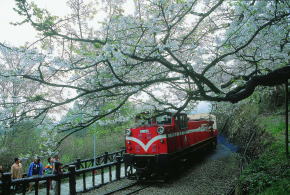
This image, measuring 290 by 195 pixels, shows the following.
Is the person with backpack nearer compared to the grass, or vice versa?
the grass

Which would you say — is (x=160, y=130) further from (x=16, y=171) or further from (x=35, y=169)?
(x=16, y=171)

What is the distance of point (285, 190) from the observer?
4.91 metres

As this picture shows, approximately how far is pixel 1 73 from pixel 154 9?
119 inches

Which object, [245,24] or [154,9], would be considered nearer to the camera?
[245,24]

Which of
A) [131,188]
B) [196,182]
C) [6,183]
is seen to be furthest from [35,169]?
[196,182]

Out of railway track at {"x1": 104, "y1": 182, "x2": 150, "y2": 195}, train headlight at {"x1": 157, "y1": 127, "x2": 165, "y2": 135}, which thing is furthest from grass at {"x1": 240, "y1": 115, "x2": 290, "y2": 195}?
railway track at {"x1": 104, "y1": 182, "x2": 150, "y2": 195}

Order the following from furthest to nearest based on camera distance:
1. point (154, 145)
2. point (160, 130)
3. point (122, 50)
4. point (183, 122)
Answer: point (183, 122) < point (154, 145) < point (160, 130) < point (122, 50)

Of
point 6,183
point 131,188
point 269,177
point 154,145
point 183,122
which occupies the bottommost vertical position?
point 131,188

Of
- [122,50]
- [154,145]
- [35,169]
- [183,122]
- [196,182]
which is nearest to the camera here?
[122,50]

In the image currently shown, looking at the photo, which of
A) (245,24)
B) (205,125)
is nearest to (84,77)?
(245,24)

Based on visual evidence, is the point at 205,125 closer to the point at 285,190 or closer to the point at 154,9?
the point at 285,190

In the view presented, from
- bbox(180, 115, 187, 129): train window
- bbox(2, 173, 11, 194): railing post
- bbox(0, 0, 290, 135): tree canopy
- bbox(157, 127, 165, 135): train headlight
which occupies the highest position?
bbox(0, 0, 290, 135): tree canopy

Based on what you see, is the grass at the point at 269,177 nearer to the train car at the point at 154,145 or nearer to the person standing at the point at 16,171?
the train car at the point at 154,145

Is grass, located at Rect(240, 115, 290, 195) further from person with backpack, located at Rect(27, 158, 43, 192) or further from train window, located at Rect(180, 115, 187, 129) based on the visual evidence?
person with backpack, located at Rect(27, 158, 43, 192)
